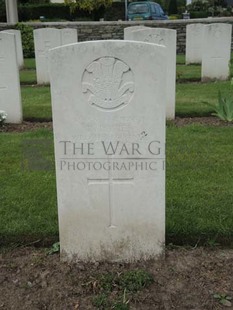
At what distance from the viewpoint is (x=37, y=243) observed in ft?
A: 10.7

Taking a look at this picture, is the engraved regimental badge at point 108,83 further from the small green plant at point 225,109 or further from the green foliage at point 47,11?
the green foliage at point 47,11

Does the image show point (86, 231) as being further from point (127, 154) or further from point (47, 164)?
point (47, 164)

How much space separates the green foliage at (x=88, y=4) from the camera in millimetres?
26622

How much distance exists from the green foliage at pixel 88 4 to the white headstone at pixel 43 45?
1722 centimetres

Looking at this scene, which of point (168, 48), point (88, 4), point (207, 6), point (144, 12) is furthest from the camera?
point (207, 6)

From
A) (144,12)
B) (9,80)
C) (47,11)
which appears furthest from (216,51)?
(47,11)

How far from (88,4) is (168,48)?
2115 cm

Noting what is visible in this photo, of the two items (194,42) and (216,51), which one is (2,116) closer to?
Answer: (216,51)

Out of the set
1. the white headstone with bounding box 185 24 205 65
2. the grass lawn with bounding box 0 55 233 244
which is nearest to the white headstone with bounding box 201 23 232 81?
the white headstone with bounding box 185 24 205 65

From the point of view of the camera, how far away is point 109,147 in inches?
108

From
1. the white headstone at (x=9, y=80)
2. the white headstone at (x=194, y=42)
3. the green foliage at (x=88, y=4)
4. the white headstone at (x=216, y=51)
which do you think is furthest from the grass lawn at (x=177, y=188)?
the green foliage at (x=88, y=4)

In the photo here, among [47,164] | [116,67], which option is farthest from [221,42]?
[116,67]

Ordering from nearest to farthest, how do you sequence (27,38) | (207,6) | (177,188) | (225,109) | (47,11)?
(177,188)
(225,109)
(27,38)
(47,11)
(207,6)

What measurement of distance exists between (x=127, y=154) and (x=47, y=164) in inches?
89.3
